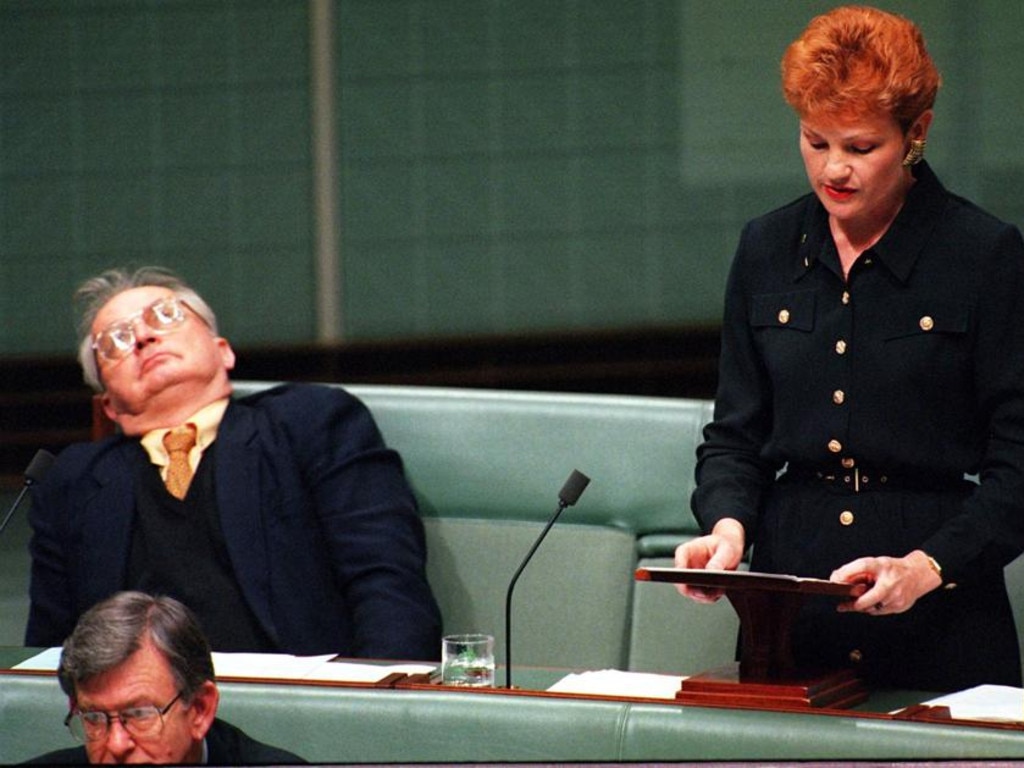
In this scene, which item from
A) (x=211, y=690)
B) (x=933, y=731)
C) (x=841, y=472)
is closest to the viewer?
(x=933, y=731)

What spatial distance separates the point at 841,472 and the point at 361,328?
2.70 meters

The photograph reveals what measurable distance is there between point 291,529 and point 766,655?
3.95 ft

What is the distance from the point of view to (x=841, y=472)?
1.97 metres

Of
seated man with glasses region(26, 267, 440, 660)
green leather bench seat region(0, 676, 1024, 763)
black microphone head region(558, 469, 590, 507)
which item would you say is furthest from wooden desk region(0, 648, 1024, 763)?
seated man with glasses region(26, 267, 440, 660)

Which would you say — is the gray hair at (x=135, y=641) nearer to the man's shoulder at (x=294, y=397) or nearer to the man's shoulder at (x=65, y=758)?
the man's shoulder at (x=65, y=758)

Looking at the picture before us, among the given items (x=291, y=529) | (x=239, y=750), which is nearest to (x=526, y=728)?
(x=239, y=750)

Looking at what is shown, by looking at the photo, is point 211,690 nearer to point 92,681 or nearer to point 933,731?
point 92,681

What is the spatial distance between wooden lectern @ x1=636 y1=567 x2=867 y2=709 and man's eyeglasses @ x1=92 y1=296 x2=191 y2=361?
54.2 inches

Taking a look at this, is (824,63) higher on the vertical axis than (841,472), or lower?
higher

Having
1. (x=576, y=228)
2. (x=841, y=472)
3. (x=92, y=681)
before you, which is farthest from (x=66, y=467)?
(x=576, y=228)

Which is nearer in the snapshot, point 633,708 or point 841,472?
point 633,708

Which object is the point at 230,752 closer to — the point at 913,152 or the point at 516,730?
the point at 516,730

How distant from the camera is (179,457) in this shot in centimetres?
291

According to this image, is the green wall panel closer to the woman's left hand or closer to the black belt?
the black belt
